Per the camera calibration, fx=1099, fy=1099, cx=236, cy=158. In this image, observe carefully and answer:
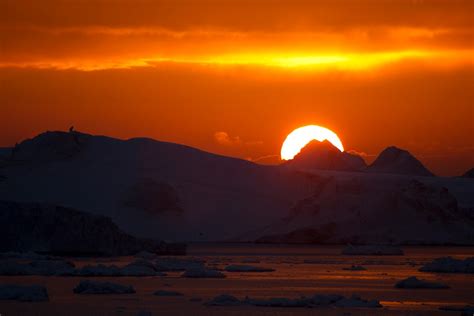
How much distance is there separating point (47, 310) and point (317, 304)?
6255 millimetres

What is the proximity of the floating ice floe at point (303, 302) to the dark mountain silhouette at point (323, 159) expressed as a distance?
72734 mm

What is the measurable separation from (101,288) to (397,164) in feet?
262

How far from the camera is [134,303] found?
86.0ft

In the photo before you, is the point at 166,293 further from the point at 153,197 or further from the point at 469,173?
the point at 469,173

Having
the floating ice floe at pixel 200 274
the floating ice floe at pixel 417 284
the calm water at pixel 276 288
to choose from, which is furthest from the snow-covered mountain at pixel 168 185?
the floating ice floe at pixel 417 284

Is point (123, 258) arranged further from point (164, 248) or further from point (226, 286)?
point (226, 286)

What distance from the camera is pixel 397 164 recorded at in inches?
4156

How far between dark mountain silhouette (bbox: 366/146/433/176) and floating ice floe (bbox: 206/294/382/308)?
76807 millimetres

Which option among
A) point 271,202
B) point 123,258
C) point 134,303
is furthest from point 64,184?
point 134,303

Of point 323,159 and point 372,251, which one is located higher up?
point 323,159

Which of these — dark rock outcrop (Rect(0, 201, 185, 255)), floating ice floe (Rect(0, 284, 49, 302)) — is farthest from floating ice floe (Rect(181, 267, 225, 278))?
floating ice floe (Rect(0, 284, 49, 302))

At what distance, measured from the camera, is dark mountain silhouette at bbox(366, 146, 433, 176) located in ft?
339

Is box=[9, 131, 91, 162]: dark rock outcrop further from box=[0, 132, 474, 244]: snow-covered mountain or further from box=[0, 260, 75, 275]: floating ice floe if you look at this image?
box=[0, 260, 75, 275]: floating ice floe

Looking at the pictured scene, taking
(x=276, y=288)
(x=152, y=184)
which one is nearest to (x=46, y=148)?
(x=152, y=184)
